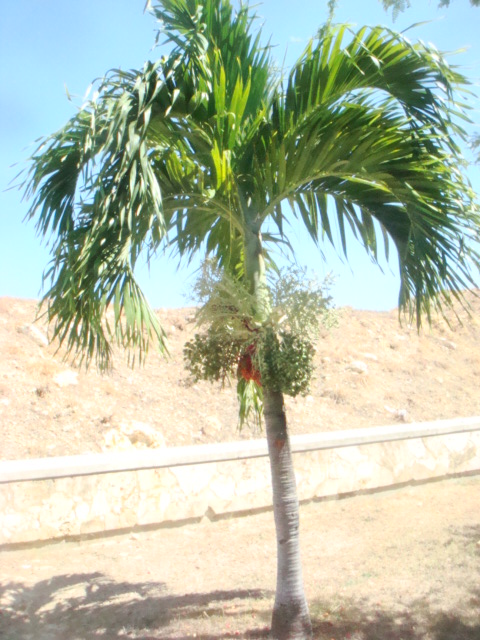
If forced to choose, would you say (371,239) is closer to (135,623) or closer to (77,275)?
(77,275)

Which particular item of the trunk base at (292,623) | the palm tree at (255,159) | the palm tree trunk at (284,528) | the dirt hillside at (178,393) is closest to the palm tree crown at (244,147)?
the palm tree at (255,159)

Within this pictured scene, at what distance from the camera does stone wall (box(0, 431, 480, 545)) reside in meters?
6.03

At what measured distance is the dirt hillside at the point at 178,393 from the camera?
10664 mm

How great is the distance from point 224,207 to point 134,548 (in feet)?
12.6

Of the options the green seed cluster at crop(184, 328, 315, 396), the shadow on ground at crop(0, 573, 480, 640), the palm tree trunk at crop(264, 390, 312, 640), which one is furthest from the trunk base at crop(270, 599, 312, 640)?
the green seed cluster at crop(184, 328, 315, 396)

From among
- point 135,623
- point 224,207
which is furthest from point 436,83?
point 135,623

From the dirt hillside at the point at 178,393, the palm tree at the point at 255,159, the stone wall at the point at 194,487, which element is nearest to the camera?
the palm tree at the point at 255,159

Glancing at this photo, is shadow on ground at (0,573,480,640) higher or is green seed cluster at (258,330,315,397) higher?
green seed cluster at (258,330,315,397)

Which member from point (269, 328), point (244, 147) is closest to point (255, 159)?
point (244, 147)

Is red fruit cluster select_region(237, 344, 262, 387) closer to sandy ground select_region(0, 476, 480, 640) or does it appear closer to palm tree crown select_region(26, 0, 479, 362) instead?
palm tree crown select_region(26, 0, 479, 362)

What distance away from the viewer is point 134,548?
6.30 m

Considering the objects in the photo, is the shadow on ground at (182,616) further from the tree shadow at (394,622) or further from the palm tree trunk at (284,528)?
the palm tree trunk at (284,528)

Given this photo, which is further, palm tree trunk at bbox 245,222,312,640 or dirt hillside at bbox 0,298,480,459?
dirt hillside at bbox 0,298,480,459

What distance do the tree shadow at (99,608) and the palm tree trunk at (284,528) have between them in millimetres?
398
